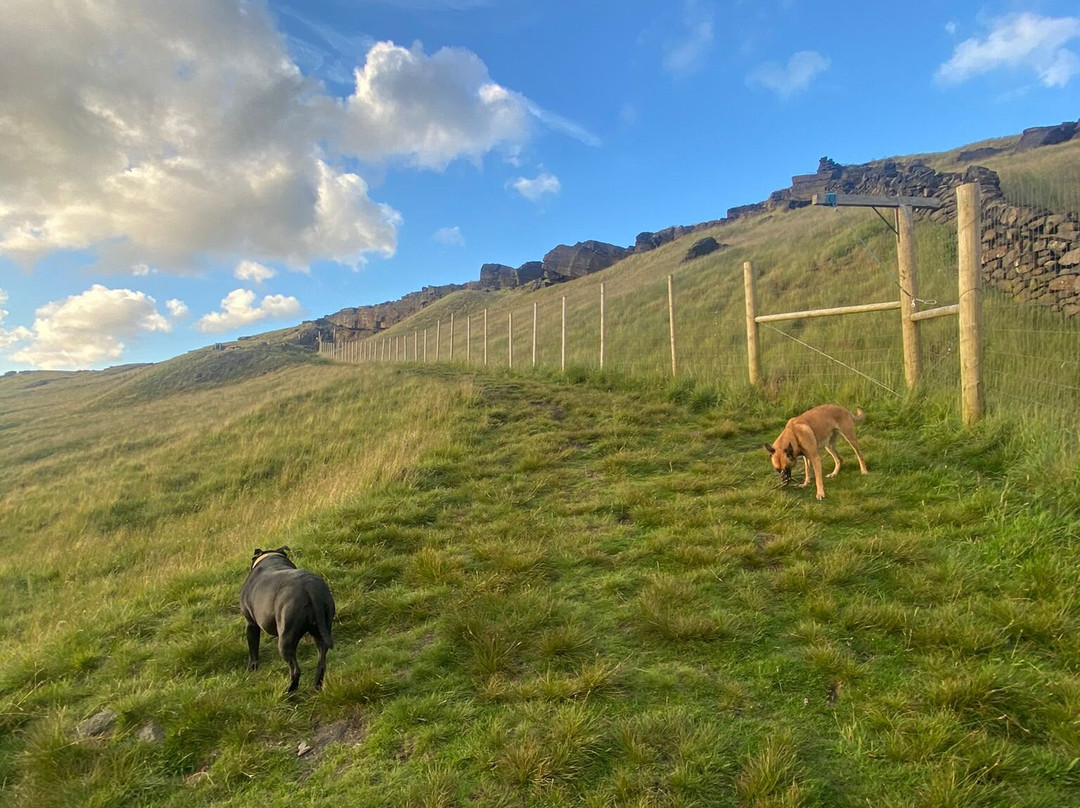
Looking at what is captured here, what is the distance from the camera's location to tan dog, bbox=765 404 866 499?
5852 mm

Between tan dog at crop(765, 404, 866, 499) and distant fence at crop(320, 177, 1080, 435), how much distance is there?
5.20 feet

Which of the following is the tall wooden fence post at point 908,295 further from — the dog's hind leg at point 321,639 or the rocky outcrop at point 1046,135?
the rocky outcrop at point 1046,135

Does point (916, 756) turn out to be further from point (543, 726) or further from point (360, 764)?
point (360, 764)

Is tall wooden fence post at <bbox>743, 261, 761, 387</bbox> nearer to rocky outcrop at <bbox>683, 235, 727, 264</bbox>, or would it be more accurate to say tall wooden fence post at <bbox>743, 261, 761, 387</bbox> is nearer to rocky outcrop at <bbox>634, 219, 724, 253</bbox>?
rocky outcrop at <bbox>683, 235, 727, 264</bbox>

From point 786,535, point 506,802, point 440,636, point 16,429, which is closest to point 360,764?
point 506,802

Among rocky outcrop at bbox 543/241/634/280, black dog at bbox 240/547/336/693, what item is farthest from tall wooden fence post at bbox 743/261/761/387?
rocky outcrop at bbox 543/241/634/280

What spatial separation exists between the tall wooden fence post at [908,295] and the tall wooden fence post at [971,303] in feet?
3.90

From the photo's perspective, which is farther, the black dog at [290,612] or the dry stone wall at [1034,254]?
the dry stone wall at [1034,254]

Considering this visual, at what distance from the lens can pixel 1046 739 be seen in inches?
96.3

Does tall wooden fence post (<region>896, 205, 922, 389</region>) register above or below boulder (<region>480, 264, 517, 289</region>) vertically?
below

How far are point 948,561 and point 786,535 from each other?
1075 mm

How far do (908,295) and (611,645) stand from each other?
23.1 ft

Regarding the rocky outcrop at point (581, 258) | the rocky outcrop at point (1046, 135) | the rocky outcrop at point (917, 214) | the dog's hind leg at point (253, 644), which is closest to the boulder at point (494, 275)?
the rocky outcrop at point (917, 214)

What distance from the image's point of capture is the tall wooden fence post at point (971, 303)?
6359 mm
